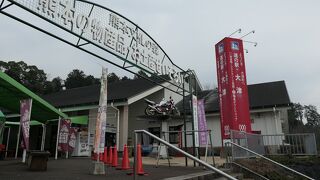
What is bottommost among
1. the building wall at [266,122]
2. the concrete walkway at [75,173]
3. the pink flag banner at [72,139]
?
the concrete walkway at [75,173]

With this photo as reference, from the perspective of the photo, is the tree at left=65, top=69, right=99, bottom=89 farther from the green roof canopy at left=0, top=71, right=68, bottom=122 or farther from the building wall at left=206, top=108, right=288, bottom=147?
the green roof canopy at left=0, top=71, right=68, bottom=122

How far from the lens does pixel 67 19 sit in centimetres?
866

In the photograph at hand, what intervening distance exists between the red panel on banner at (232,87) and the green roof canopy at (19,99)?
29.5 feet

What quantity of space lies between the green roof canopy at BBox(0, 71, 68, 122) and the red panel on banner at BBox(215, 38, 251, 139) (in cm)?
900

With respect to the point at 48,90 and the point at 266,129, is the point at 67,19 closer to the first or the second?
the point at 266,129

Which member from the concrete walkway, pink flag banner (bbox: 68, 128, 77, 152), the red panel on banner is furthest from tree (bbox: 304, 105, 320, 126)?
the concrete walkway

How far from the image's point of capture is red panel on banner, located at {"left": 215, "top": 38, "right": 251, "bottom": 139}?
1597cm

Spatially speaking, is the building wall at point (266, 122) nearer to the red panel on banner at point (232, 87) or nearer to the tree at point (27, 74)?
the red panel on banner at point (232, 87)

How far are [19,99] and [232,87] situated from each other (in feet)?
34.7

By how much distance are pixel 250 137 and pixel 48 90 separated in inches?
1834

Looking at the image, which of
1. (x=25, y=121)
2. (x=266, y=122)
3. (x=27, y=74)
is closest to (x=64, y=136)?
(x=25, y=121)

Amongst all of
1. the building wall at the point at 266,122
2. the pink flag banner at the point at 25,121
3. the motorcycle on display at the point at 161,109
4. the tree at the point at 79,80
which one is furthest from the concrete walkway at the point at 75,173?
the tree at the point at 79,80

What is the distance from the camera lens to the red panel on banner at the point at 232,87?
629 inches

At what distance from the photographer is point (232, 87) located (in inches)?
642
